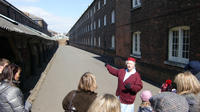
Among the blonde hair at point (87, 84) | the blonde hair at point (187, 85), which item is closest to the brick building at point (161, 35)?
the blonde hair at point (187, 85)

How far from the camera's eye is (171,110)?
2111 mm

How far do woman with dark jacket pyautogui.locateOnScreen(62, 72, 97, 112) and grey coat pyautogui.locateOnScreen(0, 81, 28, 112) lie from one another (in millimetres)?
693

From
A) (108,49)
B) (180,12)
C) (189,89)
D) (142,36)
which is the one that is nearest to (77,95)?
(189,89)

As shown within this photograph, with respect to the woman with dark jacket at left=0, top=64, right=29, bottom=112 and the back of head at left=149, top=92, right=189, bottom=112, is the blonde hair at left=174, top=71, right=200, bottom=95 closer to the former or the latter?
the back of head at left=149, top=92, right=189, bottom=112

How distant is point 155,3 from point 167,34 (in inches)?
77.3

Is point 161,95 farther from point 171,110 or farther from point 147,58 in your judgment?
point 147,58

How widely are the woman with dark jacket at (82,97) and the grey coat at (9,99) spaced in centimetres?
69

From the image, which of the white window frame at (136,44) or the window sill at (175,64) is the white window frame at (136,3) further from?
the window sill at (175,64)

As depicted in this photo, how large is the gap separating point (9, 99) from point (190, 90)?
256 centimetres

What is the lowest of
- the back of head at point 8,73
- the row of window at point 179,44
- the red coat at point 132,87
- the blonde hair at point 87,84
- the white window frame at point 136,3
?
the red coat at point 132,87

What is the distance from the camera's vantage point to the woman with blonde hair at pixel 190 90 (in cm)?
240

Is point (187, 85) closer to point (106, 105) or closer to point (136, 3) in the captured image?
point (106, 105)

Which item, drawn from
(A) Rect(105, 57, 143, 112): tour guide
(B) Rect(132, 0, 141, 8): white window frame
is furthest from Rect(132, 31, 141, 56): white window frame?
(A) Rect(105, 57, 143, 112): tour guide

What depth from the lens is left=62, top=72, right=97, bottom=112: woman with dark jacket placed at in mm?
2533
